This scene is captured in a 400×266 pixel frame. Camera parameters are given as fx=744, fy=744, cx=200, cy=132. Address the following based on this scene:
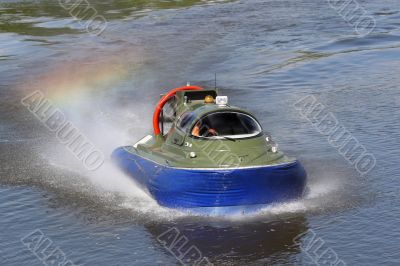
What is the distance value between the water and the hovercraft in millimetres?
405


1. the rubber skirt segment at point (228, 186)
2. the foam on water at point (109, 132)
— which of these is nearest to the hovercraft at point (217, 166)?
the rubber skirt segment at point (228, 186)

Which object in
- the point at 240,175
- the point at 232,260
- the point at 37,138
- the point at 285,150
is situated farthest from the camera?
the point at 37,138

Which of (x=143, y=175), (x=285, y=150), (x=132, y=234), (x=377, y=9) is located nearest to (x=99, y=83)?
(x=285, y=150)

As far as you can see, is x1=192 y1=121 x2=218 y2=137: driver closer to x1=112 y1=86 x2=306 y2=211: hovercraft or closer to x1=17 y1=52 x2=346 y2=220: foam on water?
x1=112 y1=86 x2=306 y2=211: hovercraft

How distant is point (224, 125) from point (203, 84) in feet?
43.7

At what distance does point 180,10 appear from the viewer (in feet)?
153

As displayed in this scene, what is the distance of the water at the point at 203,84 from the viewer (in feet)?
49.2

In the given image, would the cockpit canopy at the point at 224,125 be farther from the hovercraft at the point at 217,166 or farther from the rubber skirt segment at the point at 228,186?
the rubber skirt segment at the point at 228,186

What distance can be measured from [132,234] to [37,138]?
31.7ft

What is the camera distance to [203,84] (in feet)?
98.1

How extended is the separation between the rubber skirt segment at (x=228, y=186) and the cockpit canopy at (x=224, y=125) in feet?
3.95

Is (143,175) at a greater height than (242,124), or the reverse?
(242,124)

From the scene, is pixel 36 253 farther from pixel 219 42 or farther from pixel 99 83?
pixel 219 42

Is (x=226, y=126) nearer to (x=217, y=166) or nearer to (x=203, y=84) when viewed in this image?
(x=217, y=166)
